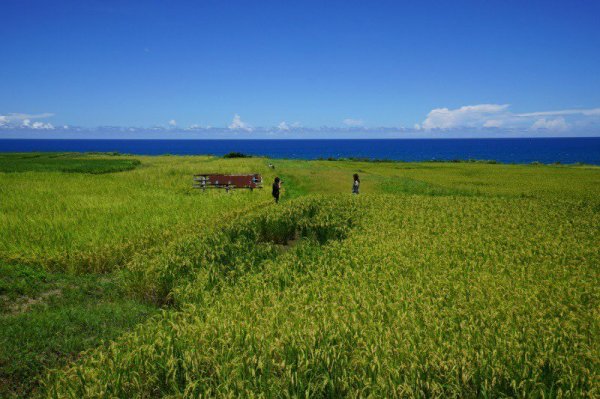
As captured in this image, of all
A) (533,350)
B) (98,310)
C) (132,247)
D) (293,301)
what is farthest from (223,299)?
(132,247)

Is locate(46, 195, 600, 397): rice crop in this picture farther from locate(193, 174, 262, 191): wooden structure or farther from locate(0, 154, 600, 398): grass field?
locate(193, 174, 262, 191): wooden structure

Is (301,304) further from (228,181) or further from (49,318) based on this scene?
(228,181)

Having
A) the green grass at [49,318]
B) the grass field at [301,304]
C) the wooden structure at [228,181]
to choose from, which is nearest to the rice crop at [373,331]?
the grass field at [301,304]

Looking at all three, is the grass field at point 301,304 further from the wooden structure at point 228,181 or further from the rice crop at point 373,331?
the wooden structure at point 228,181

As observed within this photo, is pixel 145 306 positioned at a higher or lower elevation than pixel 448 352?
lower

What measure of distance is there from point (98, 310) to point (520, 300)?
8.75 m

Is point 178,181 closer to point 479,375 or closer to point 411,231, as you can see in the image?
point 411,231

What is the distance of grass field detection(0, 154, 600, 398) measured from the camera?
524 centimetres

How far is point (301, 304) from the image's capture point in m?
7.25

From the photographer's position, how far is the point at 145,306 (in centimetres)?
942

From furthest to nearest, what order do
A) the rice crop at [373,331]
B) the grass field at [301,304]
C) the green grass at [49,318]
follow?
the green grass at [49,318], the grass field at [301,304], the rice crop at [373,331]

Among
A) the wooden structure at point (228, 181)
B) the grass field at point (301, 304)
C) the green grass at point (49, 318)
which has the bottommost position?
the green grass at point (49, 318)

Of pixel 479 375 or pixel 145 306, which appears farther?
pixel 145 306

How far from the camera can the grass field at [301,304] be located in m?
5.24
